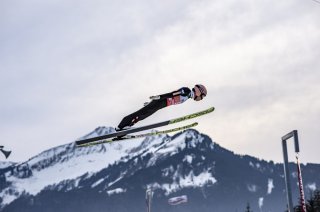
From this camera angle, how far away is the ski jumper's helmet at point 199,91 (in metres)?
17.9

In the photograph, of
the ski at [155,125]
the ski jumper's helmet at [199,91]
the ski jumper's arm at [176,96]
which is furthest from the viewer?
the ski at [155,125]

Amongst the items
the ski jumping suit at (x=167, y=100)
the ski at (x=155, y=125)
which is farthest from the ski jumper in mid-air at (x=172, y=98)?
the ski at (x=155, y=125)

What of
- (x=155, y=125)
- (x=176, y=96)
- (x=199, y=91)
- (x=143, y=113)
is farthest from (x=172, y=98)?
(x=155, y=125)

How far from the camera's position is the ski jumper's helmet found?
17.9 metres

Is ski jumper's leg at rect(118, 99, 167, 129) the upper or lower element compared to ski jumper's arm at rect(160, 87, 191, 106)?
lower

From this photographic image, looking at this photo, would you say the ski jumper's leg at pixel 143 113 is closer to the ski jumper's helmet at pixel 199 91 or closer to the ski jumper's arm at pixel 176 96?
the ski jumper's arm at pixel 176 96

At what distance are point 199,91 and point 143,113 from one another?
2090 mm

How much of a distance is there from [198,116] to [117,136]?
320cm

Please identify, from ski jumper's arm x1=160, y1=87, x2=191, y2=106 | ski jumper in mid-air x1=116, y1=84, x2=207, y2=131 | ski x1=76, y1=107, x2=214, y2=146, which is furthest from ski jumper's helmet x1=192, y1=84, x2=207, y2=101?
ski x1=76, y1=107, x2=214, y2=146

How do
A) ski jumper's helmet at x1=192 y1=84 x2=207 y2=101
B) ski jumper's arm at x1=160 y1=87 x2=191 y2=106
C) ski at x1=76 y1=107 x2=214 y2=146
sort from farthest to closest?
ski at x1=76 y1=107 x2=214 y2=146, ski jumper's helmet at x1=192 y1=84 x2=207 y2=101, ski jumper's arm at x1=160 y1=87 x2=191 y2=106

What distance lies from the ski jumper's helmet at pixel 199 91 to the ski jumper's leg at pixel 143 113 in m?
1.09

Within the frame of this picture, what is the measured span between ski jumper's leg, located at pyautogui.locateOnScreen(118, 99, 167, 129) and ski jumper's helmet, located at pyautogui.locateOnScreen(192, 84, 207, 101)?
109cm

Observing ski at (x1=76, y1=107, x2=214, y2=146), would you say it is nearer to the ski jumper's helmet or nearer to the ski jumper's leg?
the ski jumper's leg

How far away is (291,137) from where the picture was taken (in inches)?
455
